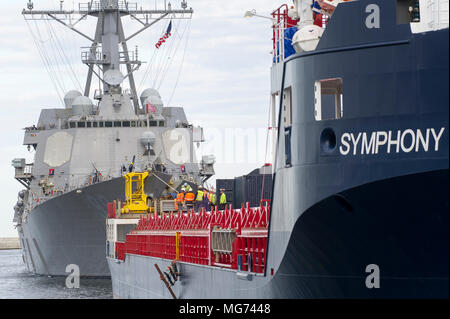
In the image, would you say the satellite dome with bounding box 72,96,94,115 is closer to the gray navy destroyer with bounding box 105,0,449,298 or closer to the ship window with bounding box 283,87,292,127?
the gray navy destroyer with bounding box 105,0,449,298

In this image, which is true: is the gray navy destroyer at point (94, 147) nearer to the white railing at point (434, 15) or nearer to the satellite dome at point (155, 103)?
the satellite dome at point (155, 103)

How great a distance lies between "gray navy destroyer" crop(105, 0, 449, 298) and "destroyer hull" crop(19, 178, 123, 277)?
107 feet

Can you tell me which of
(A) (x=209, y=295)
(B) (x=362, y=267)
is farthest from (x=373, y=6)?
(A) (x=209, y=295)

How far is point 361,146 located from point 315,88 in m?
1.57

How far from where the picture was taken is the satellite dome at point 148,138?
54.7 metres

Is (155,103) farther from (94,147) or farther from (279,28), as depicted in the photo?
(279,28)

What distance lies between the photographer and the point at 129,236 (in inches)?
1423

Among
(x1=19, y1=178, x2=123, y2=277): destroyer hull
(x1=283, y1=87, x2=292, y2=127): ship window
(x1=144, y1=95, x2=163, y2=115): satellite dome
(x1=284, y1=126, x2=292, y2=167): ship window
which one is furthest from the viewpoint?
(x1=144, y1=95, x2=163, y2=115): satellite dome

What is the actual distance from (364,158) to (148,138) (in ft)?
135

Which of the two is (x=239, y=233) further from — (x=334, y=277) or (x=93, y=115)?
(x=93, y=115)

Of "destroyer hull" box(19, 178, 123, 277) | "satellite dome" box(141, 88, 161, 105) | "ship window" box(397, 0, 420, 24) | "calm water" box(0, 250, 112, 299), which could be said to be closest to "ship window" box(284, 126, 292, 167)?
"ship window" box(397, 0, 420, 24)

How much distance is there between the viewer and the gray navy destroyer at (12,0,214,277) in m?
50.2

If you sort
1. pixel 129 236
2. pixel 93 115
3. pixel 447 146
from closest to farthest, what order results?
pixel 447 146
pixel 129 236
pixel 93 115

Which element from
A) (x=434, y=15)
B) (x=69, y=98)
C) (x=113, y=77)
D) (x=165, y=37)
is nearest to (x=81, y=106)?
(x=69, y=98)
